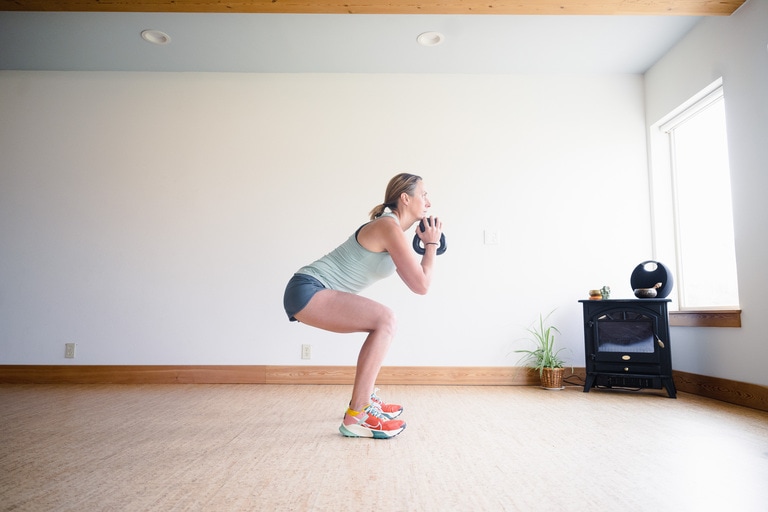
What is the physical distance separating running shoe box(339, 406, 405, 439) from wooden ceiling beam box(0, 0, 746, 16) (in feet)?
7.50

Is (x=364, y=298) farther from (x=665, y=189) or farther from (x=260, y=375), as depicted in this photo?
(x=665, y=189)

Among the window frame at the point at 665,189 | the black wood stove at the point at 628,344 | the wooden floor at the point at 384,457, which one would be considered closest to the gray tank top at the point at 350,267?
the wooden floor at the point at 384,457

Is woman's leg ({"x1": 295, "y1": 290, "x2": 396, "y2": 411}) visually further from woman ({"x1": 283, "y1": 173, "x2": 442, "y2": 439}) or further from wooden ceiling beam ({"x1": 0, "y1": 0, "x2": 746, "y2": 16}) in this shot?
wooden ceiling beam ({"x1": 0, "y1": 0, "x2": 746, "y2": 16})

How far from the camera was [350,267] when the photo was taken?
2.23 m

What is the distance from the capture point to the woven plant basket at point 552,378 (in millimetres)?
3697

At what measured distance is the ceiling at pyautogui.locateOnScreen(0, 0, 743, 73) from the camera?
309 cm

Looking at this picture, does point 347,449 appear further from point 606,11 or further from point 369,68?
point 369,68

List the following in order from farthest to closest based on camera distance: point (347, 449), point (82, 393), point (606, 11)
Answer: point (82, 393) < point (606, 11) < point (347, 449)

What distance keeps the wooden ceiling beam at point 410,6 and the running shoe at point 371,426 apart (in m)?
2.29

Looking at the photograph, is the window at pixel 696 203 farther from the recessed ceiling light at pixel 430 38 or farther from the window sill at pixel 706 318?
the recessed ceiling light at pixel 430 38

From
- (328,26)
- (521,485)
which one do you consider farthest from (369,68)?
(521,485)

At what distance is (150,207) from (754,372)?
4.21m

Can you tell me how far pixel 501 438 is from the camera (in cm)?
213

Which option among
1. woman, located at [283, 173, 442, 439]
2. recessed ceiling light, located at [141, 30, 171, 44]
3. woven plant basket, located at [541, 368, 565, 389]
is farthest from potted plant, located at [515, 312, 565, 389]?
recessed ceiling light, located at [141, 30, 171, 44]
